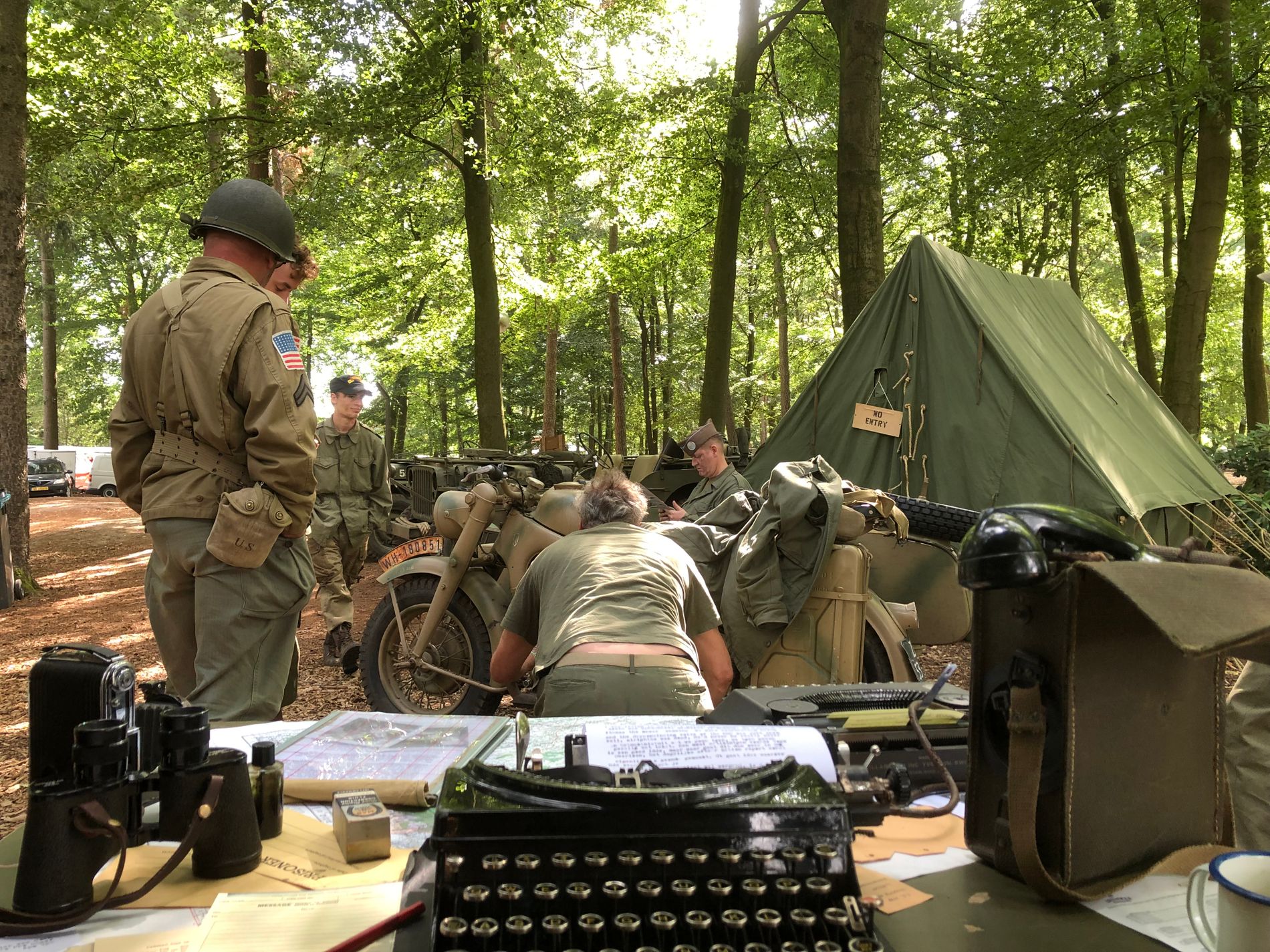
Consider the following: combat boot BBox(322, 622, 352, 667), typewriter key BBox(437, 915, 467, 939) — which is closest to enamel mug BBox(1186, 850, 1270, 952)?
typewriter key BBox(437, 915, 467, 939)

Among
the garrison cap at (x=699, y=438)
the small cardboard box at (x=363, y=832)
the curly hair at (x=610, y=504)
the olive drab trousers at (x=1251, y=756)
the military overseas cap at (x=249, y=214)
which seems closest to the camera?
the small cardboard box at (x=363, y=832)

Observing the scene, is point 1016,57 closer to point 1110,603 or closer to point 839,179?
point 839,179

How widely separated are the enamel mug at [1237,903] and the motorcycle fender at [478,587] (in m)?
3.67

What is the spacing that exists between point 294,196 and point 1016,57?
9.85 metres

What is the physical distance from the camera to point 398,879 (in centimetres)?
137

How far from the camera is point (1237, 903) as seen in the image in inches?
42.0

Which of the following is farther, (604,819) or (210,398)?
(210,398)

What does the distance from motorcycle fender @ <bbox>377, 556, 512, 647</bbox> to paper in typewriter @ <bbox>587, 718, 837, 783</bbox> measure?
3222mm

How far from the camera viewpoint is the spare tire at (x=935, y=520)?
501cm

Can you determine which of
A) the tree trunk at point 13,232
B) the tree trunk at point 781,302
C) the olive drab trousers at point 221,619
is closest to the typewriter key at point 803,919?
the olive drab trousers at point 221,619

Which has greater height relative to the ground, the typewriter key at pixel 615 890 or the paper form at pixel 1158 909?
the typewriter key at pixel 615 890

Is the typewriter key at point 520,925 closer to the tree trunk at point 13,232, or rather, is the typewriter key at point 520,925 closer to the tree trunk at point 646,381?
the tree trunk at point 13,232

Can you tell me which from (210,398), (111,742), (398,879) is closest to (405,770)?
(398,879)

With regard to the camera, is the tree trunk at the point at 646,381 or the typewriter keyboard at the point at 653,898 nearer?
the typewriter keyboard at the point at 653,898
